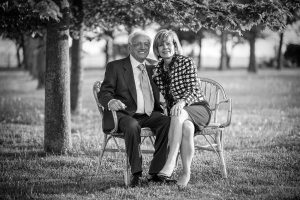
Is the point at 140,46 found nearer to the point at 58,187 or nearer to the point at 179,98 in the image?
the point at 179,98

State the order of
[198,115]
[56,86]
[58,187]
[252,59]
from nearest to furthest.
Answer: [58,187], [198,115], [56,86], [252,59]

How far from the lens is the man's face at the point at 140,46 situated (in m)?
5.38

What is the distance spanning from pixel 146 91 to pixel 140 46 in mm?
551

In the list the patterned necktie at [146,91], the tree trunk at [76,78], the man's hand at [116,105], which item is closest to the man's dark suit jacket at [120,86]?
the patterned necktie at [146,91]

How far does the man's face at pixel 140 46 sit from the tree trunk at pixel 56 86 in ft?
5.21

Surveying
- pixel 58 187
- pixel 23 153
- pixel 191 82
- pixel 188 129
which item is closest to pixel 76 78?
pixel 23 153

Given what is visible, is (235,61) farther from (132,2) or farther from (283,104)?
(132,2)

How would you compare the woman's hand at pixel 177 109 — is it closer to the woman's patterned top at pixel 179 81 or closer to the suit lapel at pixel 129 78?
the woman's patterned top at pixel 179 81

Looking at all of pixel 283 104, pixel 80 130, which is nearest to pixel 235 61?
pixel 283 104

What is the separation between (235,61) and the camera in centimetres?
8606

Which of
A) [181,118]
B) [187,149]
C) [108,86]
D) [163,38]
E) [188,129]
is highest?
[163,38]

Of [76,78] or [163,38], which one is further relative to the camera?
[76,78]

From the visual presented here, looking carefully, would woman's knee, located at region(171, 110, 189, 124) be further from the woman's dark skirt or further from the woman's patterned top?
the woman's patterned top

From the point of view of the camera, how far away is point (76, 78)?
36.9 ft
